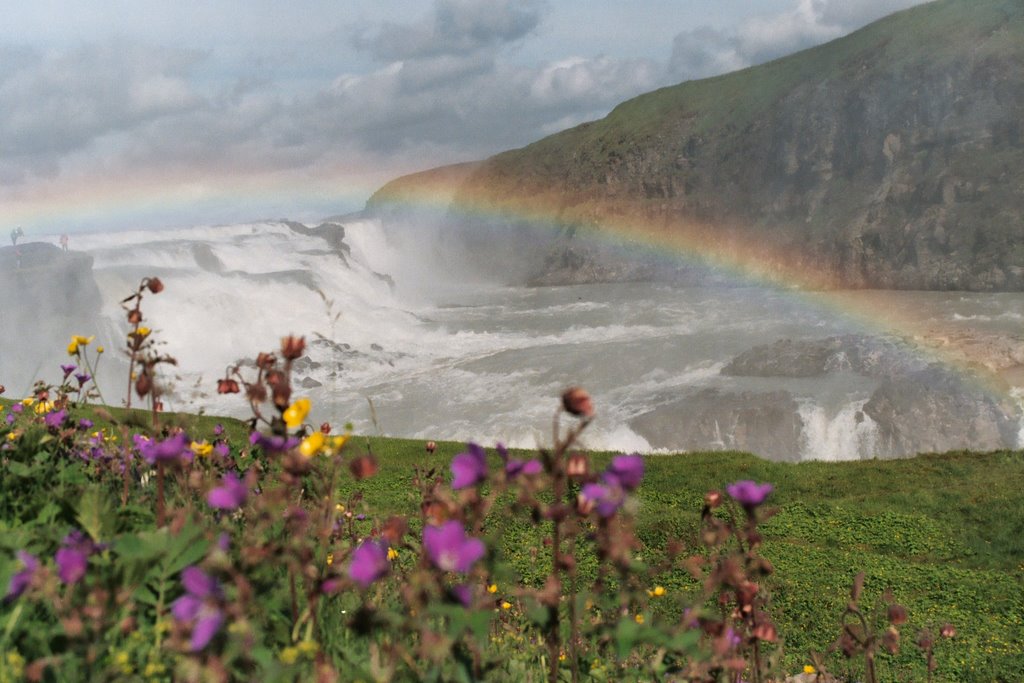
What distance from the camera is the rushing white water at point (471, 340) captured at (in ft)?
83.3

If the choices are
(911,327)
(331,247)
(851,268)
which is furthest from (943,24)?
(331,247)

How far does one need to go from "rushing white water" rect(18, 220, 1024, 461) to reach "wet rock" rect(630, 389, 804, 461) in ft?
0.23

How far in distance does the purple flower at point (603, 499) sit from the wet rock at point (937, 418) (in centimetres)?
2306

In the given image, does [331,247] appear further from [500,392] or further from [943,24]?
[943,24]

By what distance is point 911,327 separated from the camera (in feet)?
136

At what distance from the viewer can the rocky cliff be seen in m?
60.8

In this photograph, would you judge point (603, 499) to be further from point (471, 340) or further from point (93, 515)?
point (471, 340)

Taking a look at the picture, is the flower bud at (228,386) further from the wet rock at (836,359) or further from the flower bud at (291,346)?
the wet rock at (836,359)

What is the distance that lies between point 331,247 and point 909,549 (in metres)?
51.9

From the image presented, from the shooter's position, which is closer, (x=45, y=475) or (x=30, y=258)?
(x=45, y=475)

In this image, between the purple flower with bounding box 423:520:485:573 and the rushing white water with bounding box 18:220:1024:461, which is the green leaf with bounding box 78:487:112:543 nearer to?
the purple flower with bounding box 423:520:485:573

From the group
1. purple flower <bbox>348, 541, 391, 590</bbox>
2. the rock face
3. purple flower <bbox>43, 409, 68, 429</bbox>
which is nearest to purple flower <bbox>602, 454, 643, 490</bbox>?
purple flower <bbox>348, 541, 391, 590</bbox>

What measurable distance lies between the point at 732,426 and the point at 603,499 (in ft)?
76.4

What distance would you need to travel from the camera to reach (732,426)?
24109 millimetres
